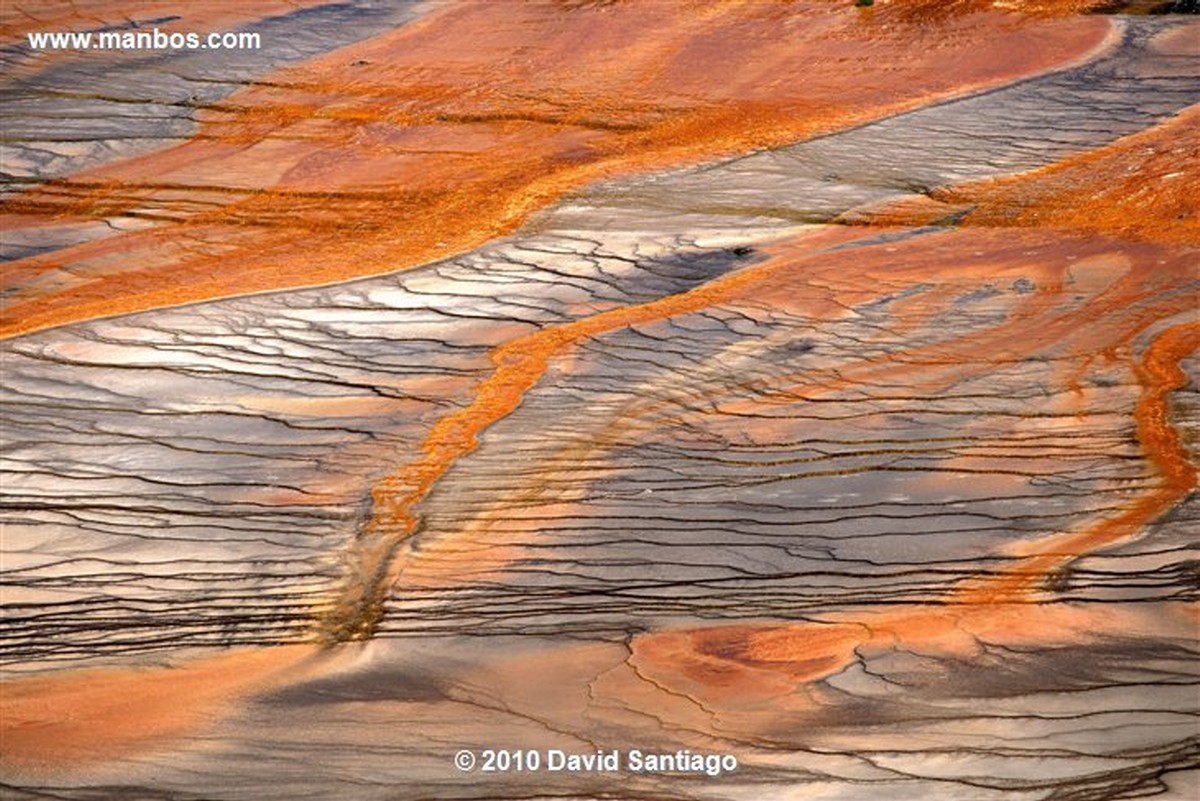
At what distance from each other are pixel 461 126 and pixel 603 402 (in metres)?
4.57

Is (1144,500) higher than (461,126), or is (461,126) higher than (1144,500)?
(461,126)

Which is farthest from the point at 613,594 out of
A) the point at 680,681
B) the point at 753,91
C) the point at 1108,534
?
the point at 753,91

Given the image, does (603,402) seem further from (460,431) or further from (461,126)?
(461,126)

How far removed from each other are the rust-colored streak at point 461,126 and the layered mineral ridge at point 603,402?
0.05 metres

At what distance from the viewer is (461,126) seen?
1200 cm

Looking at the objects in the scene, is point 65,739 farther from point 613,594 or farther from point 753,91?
point 753,91

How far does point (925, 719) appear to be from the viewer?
18.0 ft

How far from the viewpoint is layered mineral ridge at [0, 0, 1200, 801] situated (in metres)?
5.59

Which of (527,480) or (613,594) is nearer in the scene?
(613,594)

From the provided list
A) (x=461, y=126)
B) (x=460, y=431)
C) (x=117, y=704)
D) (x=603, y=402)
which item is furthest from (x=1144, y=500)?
(x=461, y=126)

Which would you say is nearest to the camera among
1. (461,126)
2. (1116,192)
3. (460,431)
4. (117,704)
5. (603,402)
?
(117,704)

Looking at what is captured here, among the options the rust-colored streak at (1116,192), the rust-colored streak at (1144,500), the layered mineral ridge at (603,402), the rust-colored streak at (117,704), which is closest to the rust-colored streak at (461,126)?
the layered mineral ridge at (603,402)

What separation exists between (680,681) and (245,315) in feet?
14.8

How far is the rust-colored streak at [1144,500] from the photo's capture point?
20.4 feet
